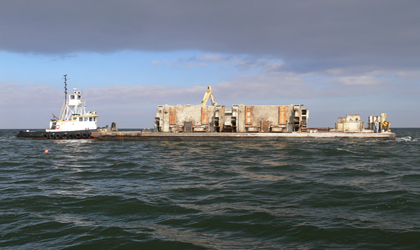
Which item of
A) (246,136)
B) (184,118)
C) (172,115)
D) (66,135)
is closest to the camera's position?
(246,136)

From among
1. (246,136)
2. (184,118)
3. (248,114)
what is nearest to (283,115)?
(248,114)

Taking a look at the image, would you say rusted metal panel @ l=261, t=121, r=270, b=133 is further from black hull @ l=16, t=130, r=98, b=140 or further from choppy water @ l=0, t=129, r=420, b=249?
black hull @ l=16, t=130, r=98, b=140

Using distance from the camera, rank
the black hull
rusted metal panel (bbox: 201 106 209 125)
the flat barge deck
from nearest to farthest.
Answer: the flat barge deck < rusted metal panel (bbox: 201 106 209 125) < the black hull

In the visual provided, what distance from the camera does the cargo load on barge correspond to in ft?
98.9

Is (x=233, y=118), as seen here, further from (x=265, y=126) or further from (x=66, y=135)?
(x=66, y=135)

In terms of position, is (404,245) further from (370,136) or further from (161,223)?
(370,136)

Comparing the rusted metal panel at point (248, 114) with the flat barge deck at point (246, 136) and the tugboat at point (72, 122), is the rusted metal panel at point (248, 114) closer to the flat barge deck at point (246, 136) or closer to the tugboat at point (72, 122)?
the flat barge deck at point (246, 136)

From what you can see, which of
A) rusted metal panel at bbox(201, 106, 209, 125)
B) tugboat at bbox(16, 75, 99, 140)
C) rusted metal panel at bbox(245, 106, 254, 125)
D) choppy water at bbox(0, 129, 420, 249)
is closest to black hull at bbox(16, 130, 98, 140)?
tugboat at bbox(16, 75, 99, 140)

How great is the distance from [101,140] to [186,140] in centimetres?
1072

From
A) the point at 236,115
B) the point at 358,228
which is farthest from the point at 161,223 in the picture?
the point at 236,115

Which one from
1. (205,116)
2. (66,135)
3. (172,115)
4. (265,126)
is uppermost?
(172,115)

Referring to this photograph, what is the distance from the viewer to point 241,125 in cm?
3288

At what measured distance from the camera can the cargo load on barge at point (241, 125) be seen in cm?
→ 3014

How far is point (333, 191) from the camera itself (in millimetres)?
8281
